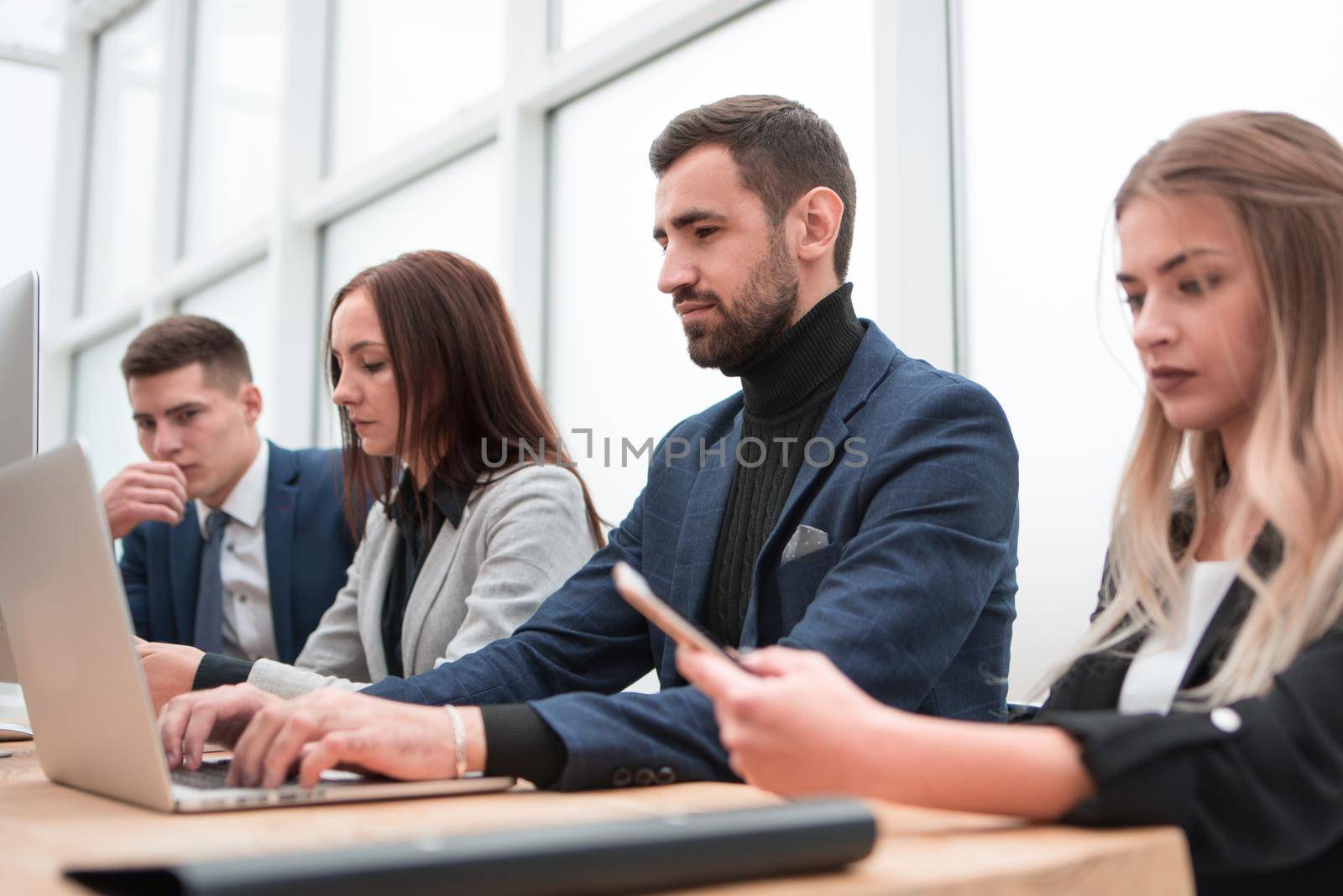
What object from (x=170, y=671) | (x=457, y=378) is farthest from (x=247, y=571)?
(x=170, y=671)

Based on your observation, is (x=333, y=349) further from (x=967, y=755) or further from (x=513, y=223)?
(x=967, y=755)

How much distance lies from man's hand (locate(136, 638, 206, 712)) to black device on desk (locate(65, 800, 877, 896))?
986 mm

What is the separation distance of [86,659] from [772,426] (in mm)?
946

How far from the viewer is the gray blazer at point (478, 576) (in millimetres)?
1869

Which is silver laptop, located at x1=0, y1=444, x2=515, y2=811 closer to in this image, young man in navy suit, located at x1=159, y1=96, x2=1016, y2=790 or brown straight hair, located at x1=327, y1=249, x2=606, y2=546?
young man in navy suit, located at x1=159, y1=96, x2=1016, y2=790

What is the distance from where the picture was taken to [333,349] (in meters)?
2.30

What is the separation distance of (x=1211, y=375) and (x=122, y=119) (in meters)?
6.53

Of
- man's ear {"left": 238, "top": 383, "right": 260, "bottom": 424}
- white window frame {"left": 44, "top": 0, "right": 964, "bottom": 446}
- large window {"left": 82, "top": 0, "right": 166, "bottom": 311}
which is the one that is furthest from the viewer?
large window {"left": 82, "top": 0, "right": 166, "bottom": 311}

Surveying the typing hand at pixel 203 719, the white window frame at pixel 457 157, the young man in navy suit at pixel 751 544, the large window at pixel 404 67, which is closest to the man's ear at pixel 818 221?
the young man in navy suit at pixel 751 544

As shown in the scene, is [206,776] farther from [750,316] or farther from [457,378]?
[457,378]

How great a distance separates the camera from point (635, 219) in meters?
3.27

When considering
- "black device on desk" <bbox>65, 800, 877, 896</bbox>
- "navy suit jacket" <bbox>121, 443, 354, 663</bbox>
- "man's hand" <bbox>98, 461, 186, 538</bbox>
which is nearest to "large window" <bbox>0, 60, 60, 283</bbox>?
"navy suit jacket" <bbox>121, 443, 354, 663</bbox>

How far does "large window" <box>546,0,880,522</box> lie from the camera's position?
2.67 metres

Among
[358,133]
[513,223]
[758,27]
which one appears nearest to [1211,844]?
[758,27]
